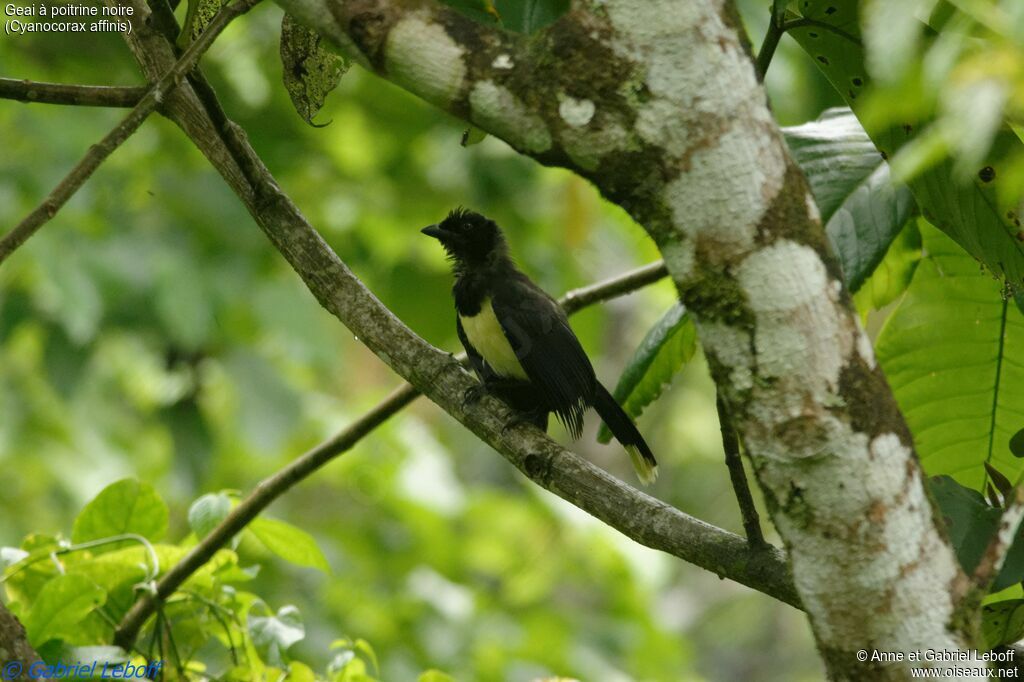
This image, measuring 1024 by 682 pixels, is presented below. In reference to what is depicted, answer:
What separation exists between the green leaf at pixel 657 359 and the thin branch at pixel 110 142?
105 cm

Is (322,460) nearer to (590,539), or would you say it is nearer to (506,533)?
(590,539)

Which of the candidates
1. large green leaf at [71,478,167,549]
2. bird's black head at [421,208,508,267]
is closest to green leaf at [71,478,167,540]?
large green leaf at [71,478,167,549]

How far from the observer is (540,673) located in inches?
213

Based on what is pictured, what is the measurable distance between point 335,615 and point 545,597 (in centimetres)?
202

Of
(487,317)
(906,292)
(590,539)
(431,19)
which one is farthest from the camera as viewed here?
(590,539)

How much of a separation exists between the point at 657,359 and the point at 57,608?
1.32 meters

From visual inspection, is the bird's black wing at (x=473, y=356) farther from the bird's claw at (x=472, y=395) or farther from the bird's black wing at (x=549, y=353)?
the bird's claw at (x=472, y=395)

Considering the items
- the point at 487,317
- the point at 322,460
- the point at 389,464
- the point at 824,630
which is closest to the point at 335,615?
the point at 389,464

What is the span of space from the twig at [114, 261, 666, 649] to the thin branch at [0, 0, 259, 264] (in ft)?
2.43

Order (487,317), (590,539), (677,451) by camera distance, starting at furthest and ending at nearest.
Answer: (677,451) → (590,539) → (487,317)

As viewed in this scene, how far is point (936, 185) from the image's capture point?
1.87m

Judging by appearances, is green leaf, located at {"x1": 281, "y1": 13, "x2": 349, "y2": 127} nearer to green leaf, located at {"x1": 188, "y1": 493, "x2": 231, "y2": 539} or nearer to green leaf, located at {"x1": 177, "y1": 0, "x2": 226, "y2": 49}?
green leaf, located at {"x1": 177, "y1": 0, "x2": 226, "y2": 49}

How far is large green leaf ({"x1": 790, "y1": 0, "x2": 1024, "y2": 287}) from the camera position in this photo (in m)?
1.85

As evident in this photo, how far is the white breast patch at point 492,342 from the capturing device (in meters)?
3.63
